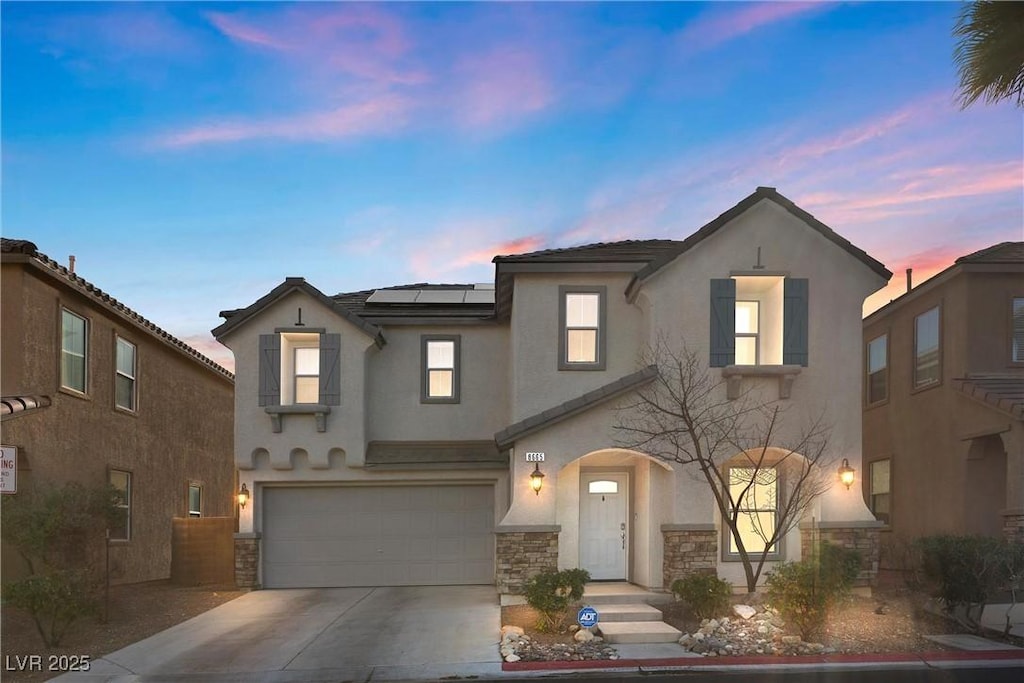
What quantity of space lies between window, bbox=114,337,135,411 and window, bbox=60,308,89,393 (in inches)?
56.9

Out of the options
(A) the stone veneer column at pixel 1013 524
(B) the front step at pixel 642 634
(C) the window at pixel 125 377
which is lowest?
(B) the front step at pixel 642 634

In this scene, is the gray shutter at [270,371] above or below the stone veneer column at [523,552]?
above

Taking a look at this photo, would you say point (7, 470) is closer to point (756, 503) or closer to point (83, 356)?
point (83, 356)

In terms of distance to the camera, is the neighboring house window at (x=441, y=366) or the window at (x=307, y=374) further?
the neighboring house window at (x=441, y=366)

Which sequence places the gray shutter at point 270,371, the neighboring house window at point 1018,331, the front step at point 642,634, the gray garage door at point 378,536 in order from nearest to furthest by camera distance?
the front step at point 642,634 → the neighboring house window at point 1018,331 → the gray shutter at point 270,371 → the gray garage door at point 378,536

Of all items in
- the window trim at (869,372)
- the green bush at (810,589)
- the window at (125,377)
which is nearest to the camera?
the green bush at (810,589)

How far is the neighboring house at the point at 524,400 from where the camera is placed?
1440 centimetres

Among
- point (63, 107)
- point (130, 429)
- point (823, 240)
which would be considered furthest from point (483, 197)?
point (130, 429)

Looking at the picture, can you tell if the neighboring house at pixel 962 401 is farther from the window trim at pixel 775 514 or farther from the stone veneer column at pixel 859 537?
the window trim at pixel 775 514

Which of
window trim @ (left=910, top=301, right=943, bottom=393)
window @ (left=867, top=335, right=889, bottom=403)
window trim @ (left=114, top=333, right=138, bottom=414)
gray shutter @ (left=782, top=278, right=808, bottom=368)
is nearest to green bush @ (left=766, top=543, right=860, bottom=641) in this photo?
gray shutter @ (left=782, top=278, right=808, bottom=368)

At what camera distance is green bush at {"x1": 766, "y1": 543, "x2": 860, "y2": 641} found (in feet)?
36.8

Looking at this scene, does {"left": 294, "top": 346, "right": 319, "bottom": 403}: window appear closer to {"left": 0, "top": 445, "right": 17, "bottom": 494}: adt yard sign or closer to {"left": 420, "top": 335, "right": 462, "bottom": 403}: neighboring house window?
{"left": 420, "top": 335, "right": 462, "bottom": 403}: neighboring house window

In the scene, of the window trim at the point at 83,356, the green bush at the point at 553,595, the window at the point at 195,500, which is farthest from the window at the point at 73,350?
the green bush at the point at 553,595

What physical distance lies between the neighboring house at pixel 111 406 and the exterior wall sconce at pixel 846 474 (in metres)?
13.7
